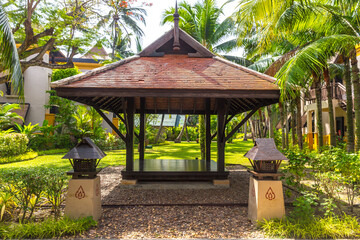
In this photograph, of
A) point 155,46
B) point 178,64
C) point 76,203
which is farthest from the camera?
point 155,46

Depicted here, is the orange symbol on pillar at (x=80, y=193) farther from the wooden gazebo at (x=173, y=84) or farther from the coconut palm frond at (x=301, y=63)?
the coconut palm frond at (x=301, y=63)

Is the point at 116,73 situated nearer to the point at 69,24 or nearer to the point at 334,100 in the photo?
the point at 69,24

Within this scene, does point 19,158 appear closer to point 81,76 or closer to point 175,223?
point 81,76

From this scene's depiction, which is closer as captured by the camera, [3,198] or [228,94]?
[3,198]

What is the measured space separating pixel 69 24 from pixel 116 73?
15.2 ft

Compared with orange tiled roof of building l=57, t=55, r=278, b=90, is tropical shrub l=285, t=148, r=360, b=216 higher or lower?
lower

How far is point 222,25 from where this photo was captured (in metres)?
14.7

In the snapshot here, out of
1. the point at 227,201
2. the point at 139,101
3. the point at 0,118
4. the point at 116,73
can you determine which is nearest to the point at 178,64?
the point at 116,73

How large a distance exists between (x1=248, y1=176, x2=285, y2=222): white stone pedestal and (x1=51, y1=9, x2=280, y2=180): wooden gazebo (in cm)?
202

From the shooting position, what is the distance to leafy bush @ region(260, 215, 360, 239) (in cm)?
409

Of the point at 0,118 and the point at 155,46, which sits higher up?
the point at 155,46

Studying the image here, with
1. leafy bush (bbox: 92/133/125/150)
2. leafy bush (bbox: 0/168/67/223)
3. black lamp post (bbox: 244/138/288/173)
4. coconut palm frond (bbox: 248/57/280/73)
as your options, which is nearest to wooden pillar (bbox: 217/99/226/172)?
black lamp post (bbox: 244/138/288/173)

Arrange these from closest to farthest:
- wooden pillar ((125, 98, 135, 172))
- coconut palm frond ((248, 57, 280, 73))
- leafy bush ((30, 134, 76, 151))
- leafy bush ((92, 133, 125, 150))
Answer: wooden pillar ((125, 98, 135, 172)), leafy bush ((30, 134, 76, 151)), coconut palm frond ((248, 57, 280, 73)), leafy bush ((92, 133, 125, 150))

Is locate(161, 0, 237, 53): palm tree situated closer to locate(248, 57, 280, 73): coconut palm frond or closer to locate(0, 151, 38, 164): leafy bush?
locate(248, 57, 280, 73): coconut palm frond
